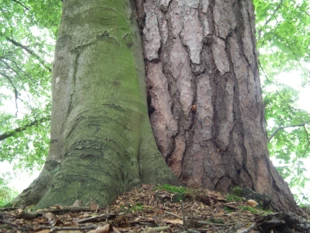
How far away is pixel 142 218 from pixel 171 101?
4.91 feet

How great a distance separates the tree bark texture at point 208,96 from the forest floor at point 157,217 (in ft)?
1.42

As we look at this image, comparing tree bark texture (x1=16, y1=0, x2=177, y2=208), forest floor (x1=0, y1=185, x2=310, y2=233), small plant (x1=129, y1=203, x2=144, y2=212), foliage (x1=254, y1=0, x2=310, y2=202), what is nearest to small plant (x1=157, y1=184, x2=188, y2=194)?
forest floor (x1=0, y1=185, x2=310, y2=233)

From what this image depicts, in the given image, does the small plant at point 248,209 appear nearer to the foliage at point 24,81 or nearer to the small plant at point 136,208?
the small plant at point 136,208

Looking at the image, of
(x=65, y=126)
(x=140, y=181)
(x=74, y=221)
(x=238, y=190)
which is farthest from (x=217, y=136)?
(x=74, y=221)

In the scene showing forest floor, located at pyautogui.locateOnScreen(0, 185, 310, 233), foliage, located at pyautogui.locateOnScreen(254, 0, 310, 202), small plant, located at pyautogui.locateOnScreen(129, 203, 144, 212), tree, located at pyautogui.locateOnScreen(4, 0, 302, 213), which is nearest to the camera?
forest floor, located at pyautogui.locateOnScreen(0, 185, 310, 233)

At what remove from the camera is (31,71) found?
9984 mm

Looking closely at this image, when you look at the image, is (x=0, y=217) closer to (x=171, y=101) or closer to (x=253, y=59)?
(x=171, y=101)

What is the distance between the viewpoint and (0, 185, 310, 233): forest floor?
1.41 m

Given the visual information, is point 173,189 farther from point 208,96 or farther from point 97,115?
point 208,96

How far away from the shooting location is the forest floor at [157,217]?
1.41 m

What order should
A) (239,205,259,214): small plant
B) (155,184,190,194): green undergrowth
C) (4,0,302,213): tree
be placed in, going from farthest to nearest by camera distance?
(4,0,302,213): tree → (155,184,190,194): green undergrowth → (239,205,259,214): small plant

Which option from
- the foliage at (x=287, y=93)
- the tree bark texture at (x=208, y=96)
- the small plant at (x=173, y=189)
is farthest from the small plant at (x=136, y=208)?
the foliage at (x=287, y=93)

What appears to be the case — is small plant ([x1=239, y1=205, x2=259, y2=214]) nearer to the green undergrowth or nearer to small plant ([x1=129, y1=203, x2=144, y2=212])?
the green undergrowth

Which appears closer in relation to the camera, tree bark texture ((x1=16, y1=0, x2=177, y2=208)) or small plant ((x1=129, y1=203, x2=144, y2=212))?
small plant ((x1=129, y1=203, x2=144, y2=212))
